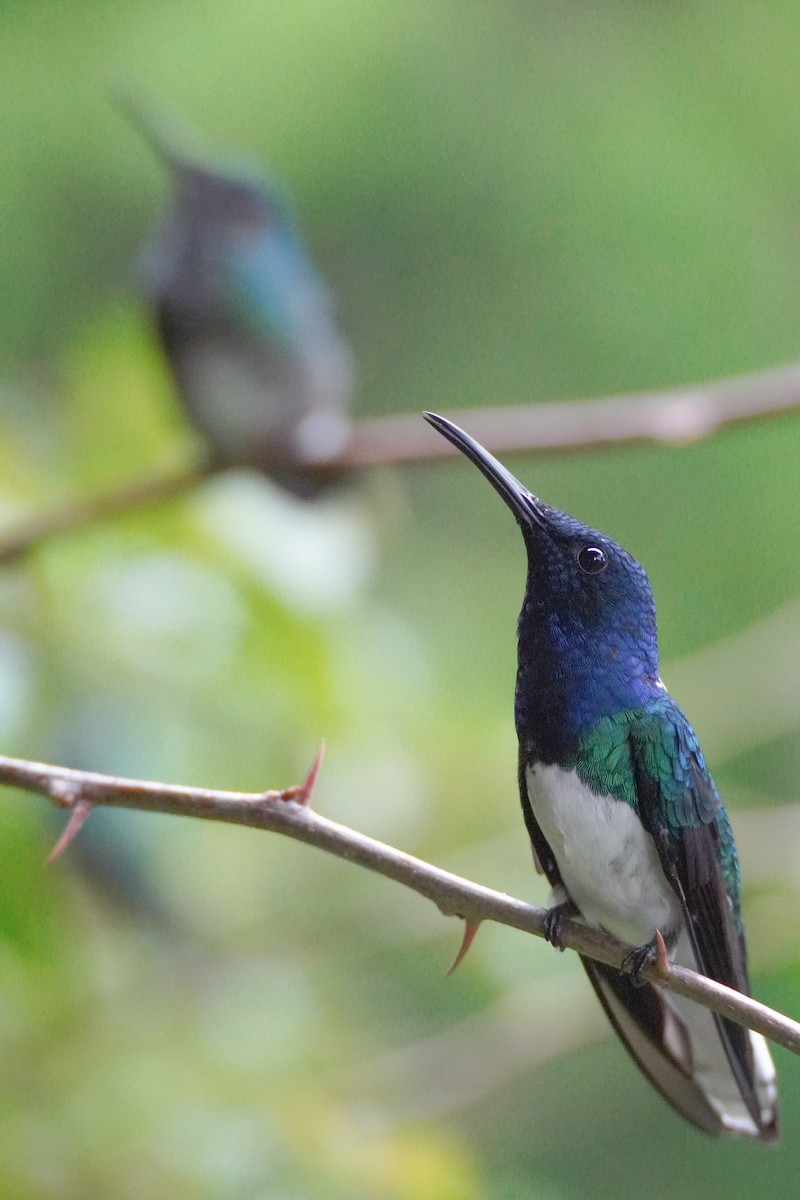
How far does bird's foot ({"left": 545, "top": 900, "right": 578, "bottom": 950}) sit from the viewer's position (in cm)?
113

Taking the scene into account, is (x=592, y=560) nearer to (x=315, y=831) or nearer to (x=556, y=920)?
(x=556, y=920)

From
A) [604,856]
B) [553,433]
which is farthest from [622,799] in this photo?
[553,433]

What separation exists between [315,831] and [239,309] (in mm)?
2883

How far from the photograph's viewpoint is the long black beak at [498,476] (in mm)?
1231

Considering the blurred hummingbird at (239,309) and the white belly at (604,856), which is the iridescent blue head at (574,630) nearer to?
the white belly at (604,856)

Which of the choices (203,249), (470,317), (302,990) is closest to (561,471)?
Result: (470,317)

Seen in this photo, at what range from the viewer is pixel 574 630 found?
1.42 metres

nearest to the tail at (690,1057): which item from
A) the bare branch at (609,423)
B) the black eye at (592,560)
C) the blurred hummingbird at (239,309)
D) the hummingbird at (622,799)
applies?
the hummingbird at (622,799)

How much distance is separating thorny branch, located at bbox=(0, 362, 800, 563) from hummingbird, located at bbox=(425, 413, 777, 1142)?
0.48 m

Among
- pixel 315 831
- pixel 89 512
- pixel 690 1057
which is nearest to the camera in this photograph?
pixel 315 831

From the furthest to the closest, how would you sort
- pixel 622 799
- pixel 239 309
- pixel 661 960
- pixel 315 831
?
pixel 239 309 → pixel 622 799 → pixel 661 960 → pixel 315 831

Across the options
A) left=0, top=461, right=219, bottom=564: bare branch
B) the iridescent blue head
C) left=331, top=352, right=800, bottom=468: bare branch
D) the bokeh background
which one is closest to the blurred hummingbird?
the bokeh background

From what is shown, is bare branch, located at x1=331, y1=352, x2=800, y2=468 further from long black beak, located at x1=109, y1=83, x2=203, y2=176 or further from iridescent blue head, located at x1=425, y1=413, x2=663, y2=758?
long black beak, located at x1=109, y1=83, x2=203, y2=176

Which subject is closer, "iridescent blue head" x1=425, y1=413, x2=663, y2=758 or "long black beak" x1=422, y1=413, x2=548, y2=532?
"long black beak" x1=422, y1=413, x2=548, y2=532
